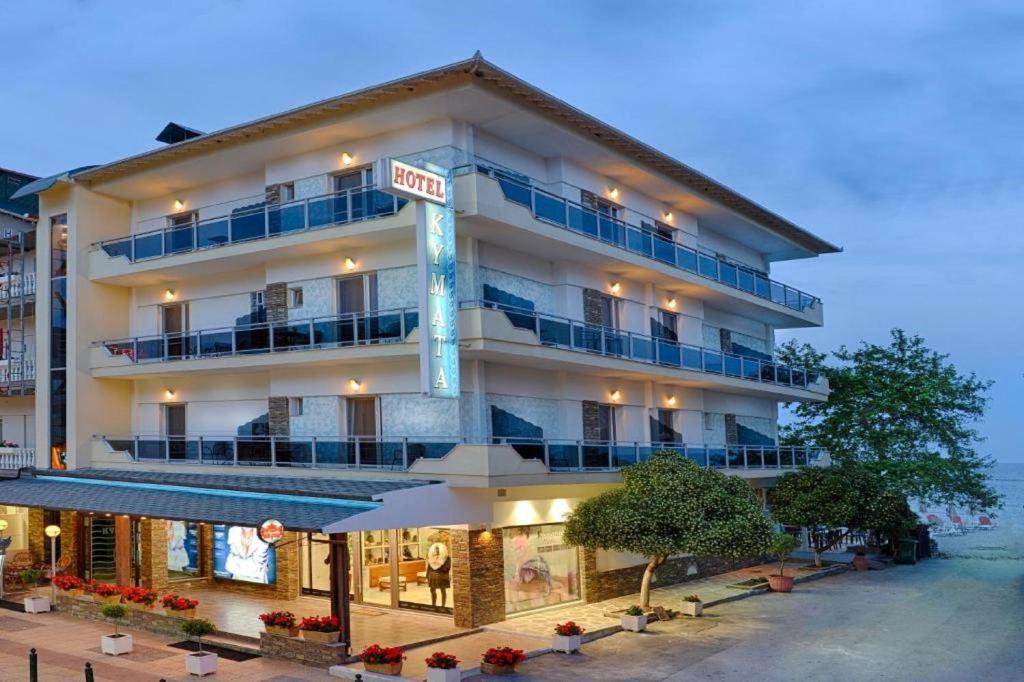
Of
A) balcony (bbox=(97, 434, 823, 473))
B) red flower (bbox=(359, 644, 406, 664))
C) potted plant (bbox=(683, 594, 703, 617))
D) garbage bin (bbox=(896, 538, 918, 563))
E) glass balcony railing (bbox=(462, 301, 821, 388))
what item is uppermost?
glass balcony railing (bbox=(462, 301, 821, 388))

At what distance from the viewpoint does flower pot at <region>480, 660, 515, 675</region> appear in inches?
698

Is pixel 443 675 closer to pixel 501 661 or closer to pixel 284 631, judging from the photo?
pixel 501 661

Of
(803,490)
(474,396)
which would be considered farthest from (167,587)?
(803,490)

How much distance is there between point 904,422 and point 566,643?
23.6 metres

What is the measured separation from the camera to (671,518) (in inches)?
860

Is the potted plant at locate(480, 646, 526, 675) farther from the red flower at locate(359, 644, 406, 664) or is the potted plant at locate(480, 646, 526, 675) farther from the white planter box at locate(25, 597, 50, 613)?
the white planter box at locate(25, 597, 50, 613)

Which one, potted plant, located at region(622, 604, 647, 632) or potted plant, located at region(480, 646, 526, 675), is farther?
potted plant, located at region(622, 604, 647, 632)

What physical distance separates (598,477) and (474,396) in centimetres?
381

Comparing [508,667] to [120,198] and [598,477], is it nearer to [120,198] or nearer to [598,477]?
[598,477]

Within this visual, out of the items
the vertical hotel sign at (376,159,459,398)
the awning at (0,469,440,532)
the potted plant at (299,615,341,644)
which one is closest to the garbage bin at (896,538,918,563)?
the awning at (0,469,440,532)

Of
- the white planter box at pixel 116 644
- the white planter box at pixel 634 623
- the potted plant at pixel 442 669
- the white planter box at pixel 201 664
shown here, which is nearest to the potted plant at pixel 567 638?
the white planter box at pixel 634 623

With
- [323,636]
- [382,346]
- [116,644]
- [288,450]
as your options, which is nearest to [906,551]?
[382,346]

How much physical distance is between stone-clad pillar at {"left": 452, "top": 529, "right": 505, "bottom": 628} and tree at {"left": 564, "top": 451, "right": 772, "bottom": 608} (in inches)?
88.0

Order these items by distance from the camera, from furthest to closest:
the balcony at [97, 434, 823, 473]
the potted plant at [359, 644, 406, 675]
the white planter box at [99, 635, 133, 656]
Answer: the balcony at [97, 434, 823, 473] → the white planter box at [99, 635, 133, 656] → the potted plant at [359, 644, 406, 675]
